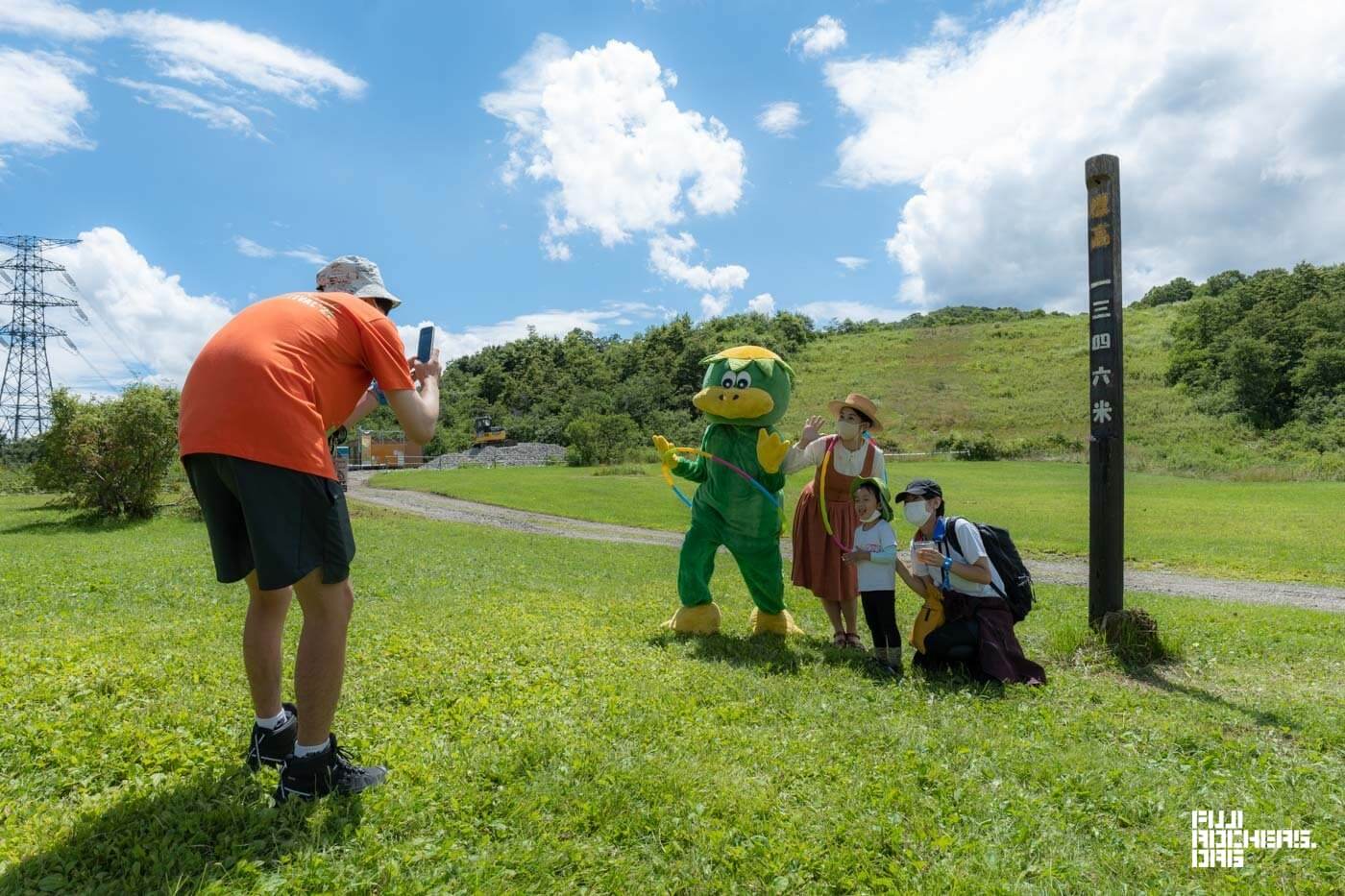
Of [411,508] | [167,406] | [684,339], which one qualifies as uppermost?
[684,339]

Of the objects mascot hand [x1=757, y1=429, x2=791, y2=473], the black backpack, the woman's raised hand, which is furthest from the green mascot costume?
the black backpack

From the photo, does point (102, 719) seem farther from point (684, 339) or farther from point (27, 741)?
point (684, 339)

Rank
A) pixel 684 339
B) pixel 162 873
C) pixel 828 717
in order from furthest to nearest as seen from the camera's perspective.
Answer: pixel 684 339, pixel 828 717, pixel 162 873

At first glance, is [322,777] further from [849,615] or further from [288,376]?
[849,615]

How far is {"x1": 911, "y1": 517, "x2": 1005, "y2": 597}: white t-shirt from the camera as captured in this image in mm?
5484

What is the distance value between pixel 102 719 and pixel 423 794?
1.67 m

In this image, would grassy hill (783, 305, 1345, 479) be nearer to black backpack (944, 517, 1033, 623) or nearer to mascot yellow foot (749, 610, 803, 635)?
mascot yellow foot (749, 610, 803, 635)

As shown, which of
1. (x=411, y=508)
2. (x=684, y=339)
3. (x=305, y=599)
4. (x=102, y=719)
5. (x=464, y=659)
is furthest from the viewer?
(x=684, y=339)

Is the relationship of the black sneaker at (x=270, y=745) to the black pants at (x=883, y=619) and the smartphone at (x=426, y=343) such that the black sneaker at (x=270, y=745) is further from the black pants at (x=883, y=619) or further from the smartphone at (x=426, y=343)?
the black pants at (x=883, y=619)

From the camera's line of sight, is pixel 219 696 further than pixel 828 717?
No

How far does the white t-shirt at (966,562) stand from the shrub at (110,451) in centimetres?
2115

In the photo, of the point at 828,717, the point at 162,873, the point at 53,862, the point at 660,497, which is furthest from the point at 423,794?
the point at 660,497

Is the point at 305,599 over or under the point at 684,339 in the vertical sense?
under

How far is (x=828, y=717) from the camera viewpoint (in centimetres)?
445
